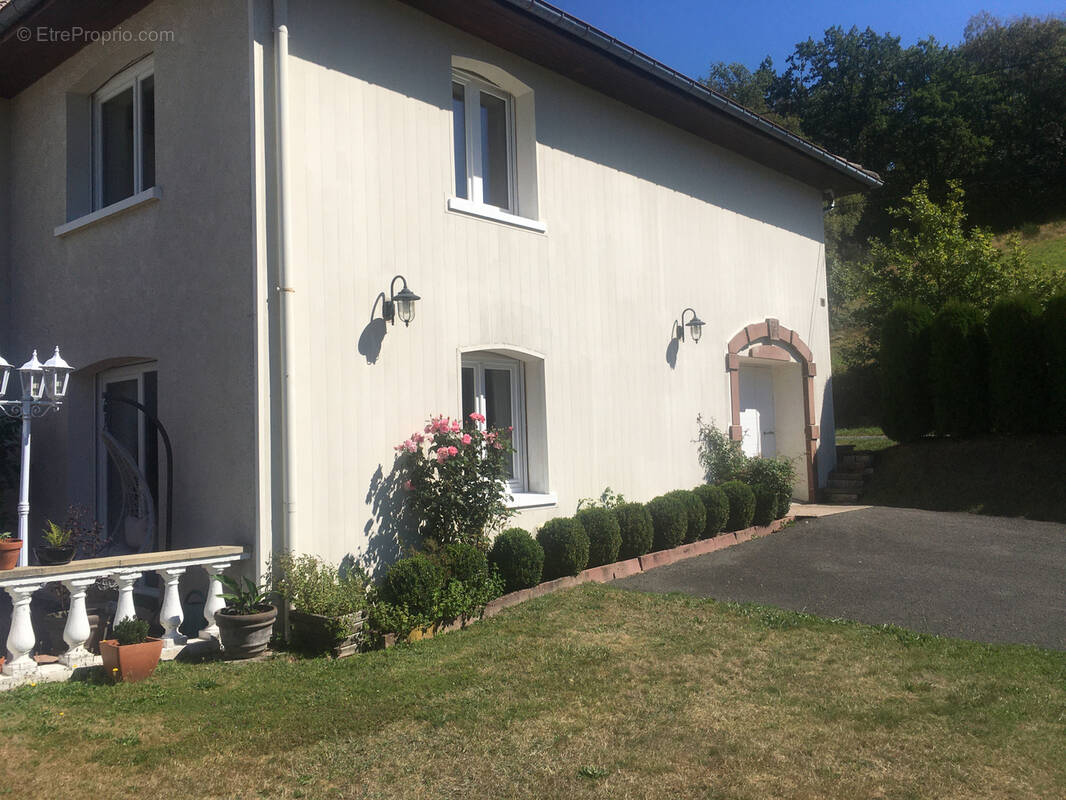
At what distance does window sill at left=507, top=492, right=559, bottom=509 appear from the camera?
26.9 ft

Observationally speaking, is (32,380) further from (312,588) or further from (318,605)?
(318,605)

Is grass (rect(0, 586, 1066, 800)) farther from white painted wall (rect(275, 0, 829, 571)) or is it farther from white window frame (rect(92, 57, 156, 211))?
white window frame (rect(92, 57, 156, 211))

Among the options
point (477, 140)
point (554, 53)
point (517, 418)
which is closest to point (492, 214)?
point (477, 140)

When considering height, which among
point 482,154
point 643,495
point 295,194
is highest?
point 482,154

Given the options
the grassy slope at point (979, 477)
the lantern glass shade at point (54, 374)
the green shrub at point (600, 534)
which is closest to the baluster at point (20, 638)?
the lantern glass shade at point (54, 374)

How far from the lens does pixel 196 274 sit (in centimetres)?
688

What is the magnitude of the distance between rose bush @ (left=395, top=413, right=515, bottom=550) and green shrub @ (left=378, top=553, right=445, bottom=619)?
646 millimetres

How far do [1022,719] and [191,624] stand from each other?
5811 mm

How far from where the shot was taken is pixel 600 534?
816 centimetres

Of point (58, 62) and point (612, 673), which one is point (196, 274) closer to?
point (58, 62)

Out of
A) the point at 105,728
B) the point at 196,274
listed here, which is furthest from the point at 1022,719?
the point at 196,274

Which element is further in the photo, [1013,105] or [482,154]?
[1013,105]

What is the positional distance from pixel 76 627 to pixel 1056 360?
504 inches

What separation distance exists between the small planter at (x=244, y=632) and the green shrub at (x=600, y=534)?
10.8ft
